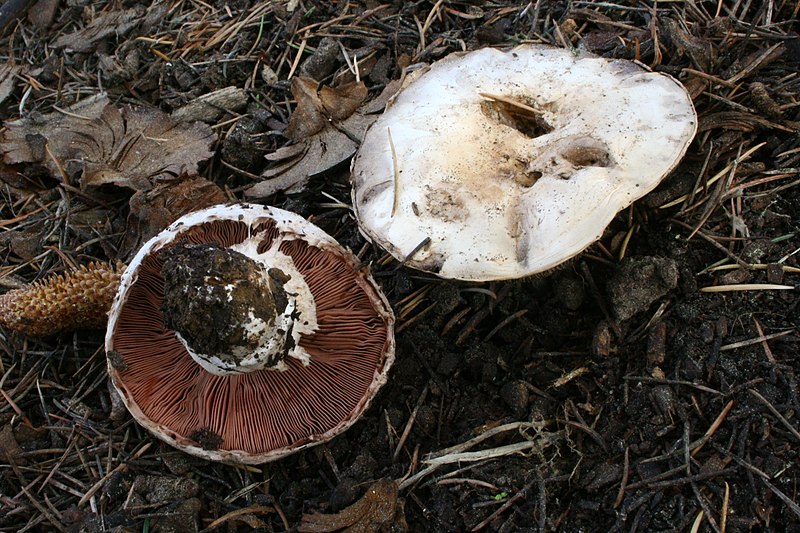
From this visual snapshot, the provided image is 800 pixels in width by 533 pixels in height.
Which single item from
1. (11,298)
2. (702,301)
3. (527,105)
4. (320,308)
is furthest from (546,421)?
(11,298)

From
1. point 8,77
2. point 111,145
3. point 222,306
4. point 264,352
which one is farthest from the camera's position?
point 8,77

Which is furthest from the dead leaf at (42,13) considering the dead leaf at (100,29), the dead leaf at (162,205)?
the dead leaf at (162,205)

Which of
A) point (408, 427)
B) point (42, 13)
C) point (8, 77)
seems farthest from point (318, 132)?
point (42, 13)

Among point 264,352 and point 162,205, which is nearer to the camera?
point 264,352

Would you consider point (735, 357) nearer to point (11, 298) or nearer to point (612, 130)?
point (612, 130)

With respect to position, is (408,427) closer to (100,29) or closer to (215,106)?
(215,106)

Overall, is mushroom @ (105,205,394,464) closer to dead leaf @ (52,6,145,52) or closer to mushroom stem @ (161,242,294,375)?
mushroom stem @ (161,242,294,375)
